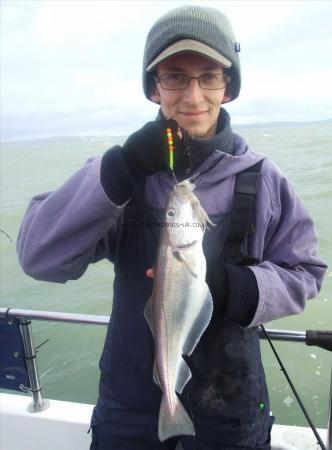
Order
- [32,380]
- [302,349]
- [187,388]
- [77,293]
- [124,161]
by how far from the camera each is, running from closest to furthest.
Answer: [124,161] → [187,388] → [32,380] → [302,349] → [77,293]

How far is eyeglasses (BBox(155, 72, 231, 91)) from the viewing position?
2064 mm

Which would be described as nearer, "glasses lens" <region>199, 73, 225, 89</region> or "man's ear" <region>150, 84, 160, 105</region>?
"glasses lens" <region>199, 73, 225, 89</region>

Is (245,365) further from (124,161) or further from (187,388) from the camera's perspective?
(124,161)

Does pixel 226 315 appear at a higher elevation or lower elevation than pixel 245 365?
higher

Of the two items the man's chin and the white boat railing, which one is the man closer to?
the man's chin

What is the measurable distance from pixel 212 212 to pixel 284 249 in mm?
402

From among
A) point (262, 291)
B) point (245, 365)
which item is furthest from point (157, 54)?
point (245, 365)

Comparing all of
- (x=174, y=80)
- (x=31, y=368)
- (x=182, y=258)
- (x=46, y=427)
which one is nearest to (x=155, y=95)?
(x=174, y=80)

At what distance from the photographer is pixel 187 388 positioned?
2072mm

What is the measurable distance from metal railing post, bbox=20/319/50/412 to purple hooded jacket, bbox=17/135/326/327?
118cm

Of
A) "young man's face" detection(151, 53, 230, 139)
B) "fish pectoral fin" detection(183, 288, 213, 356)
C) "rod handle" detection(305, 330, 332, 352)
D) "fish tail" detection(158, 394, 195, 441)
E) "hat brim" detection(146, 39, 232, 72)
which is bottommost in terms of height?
"fish tail" detection(158, 394, 195, 441)

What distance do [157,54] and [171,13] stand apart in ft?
0.82

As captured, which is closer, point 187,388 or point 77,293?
point 187,388

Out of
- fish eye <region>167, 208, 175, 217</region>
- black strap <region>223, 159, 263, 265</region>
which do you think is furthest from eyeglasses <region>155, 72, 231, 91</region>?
fish eye <region>167, 208, 175, 217</region>
